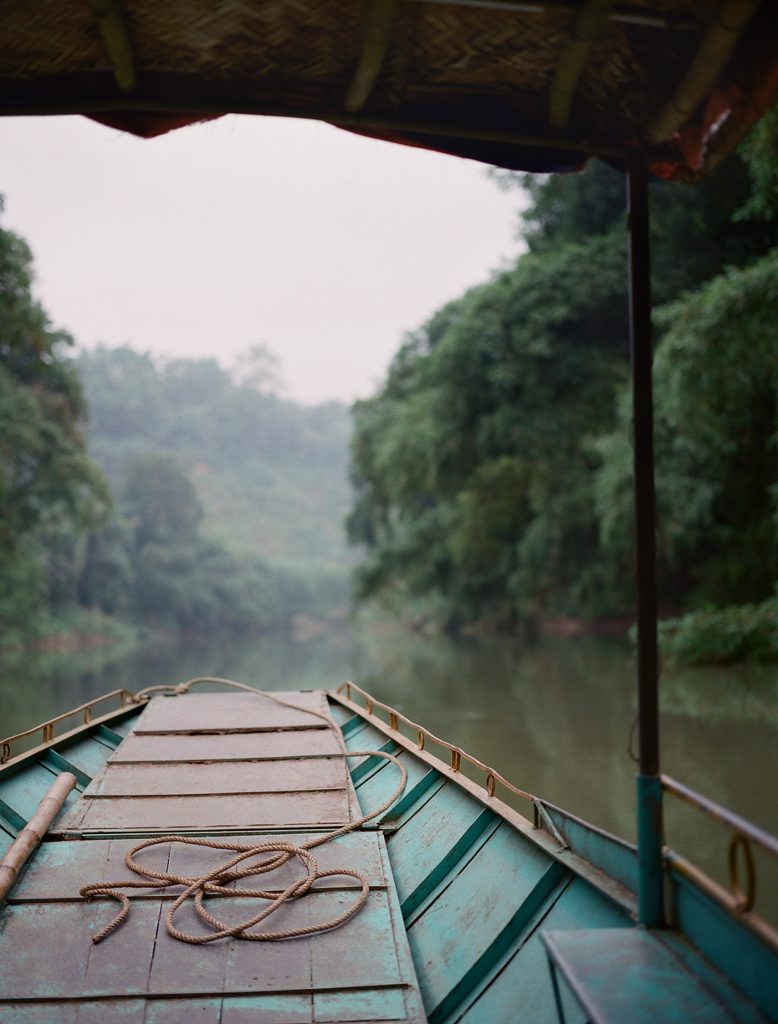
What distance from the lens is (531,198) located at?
18828mm

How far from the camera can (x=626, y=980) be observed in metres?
1.86

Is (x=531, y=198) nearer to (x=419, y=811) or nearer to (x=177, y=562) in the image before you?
(x=419, y=811)

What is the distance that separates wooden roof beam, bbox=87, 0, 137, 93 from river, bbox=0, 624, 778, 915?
4.57 meters

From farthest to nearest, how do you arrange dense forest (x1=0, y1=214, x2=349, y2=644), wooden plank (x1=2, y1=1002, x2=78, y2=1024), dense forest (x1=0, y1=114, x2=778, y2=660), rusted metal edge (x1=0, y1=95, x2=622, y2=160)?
1. dense forest (x1=0, y1=214, x2=349, y2=644)
2. dense forest (x1=0, y1=114, x2=778, y2=660)
3. rusted metal edge (x1=0, y1=95, x2=622, y2=160)
4. wooden plank (x1=2, y1=1002, x2=78, y2=1024)

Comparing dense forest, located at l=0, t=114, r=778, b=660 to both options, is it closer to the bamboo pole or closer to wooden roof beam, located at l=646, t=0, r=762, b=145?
wooden roof beam, located at l=646, t=0, r=762, b=145

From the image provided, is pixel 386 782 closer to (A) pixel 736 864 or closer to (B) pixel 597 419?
(A) pixel 736 864

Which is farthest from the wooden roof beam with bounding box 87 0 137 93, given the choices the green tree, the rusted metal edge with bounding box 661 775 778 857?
the green tree

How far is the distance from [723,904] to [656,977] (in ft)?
0.67

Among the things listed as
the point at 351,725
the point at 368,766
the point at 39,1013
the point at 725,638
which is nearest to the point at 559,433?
the point at 725,638

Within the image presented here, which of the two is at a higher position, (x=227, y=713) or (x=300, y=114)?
(x=300, y=114)

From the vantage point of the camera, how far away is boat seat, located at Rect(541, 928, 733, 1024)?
1.74 m

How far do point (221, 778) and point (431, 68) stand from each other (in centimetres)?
296

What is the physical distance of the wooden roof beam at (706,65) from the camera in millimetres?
1939

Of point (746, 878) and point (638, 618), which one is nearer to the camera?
point (746, 878)
